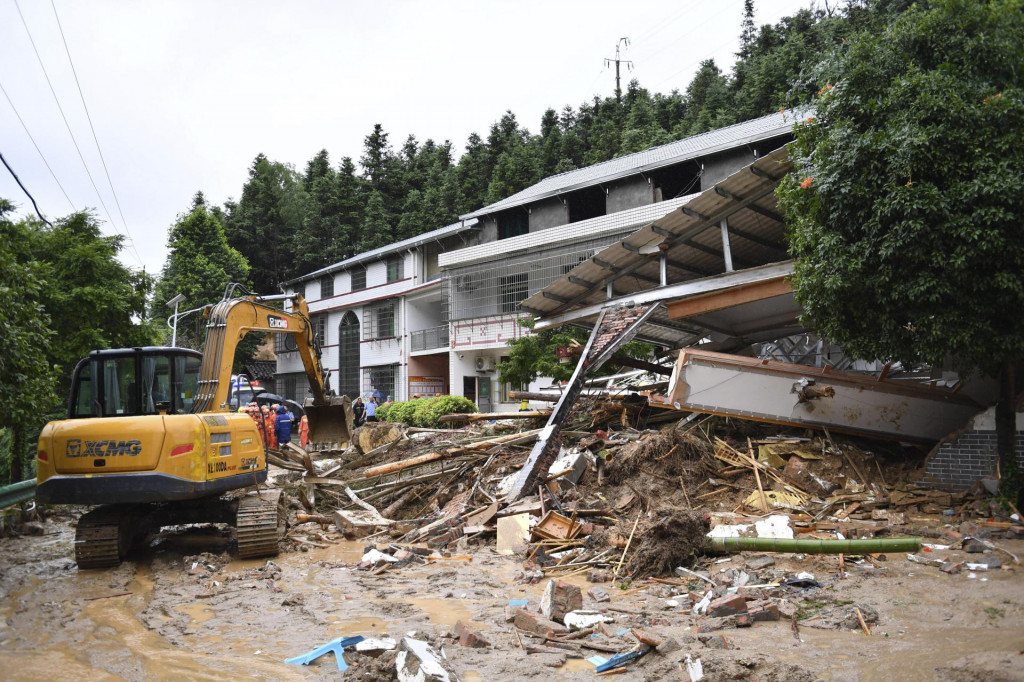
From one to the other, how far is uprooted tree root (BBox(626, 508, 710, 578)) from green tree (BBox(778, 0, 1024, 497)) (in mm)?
2917

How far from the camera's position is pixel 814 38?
39.3 m

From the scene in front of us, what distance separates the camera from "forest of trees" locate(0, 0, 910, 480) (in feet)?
55.4

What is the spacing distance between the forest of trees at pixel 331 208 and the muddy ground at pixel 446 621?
347 centimetres

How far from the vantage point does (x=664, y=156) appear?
2723 centimetres

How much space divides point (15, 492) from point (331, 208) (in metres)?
45.4

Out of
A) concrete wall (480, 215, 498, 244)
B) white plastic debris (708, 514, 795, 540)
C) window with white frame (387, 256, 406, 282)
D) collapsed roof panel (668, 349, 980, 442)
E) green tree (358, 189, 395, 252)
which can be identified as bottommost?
white plastic debris (708, 514, 795, 540)

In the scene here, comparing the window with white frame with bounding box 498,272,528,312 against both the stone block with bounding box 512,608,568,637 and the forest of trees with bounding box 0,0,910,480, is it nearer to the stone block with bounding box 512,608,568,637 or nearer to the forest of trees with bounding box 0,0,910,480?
the forest of trees with bounding box 0,0,910,480

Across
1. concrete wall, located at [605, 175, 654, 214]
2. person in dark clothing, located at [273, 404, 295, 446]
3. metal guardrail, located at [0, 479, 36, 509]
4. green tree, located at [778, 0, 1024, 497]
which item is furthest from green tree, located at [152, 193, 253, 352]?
green tree, located at [778, 0, 1024, 497]

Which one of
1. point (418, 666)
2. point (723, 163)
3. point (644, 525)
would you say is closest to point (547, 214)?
point (723, 163)

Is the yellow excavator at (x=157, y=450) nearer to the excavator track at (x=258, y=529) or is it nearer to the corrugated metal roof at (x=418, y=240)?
the excavator track at (x=258, y=529)

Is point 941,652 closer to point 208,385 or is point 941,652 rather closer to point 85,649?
point 85,649

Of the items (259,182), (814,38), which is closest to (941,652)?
(814,38)

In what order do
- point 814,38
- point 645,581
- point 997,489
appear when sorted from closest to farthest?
point 645,581 < point 997,489 < point 814,38

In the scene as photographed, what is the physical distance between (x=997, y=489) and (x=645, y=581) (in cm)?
480
